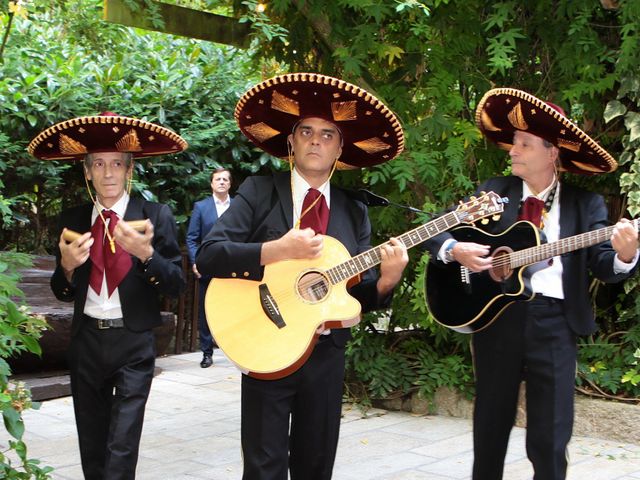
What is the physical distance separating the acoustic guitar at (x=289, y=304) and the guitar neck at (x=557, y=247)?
15.3 inches

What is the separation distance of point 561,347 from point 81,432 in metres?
2.40

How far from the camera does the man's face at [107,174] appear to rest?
4.70 m

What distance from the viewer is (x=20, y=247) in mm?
10094

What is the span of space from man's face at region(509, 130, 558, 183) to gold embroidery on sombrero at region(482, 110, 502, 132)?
21 cm

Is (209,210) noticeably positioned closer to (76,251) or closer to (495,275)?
(76,251)

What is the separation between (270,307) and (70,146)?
1.45 meters

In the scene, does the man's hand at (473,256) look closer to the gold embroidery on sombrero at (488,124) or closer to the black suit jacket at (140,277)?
the gold embroidery on sombrero at (488,124)

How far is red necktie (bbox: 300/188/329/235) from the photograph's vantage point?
412 centimetres

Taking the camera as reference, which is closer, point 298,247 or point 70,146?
point 298,247

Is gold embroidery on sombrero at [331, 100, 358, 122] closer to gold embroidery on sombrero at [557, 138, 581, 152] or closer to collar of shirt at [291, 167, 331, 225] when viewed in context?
collar of shirt at [291, 167, 331, 225]

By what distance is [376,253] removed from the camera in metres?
4.02

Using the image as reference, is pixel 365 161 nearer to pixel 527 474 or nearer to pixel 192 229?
pixel 527 474

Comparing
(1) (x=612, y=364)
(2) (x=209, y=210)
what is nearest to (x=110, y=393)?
(1) (x=612, y=364)

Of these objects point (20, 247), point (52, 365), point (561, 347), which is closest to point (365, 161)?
point (561, 347)
